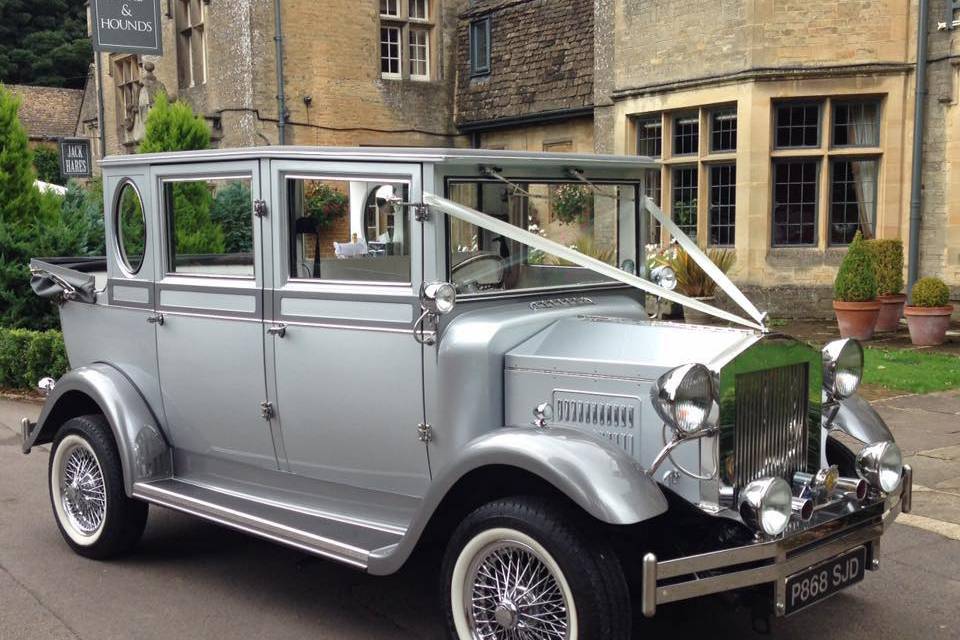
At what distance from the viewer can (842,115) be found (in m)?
14.0

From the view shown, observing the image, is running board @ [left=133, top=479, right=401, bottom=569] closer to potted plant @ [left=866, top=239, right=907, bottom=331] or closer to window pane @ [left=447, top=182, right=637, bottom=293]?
window pane @ [left=447, top=182, right=637, bottom=293]

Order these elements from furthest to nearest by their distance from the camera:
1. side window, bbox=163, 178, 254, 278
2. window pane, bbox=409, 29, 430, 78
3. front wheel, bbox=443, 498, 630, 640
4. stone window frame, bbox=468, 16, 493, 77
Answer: window pane, bbox=409, 29, 430, 78 → stone window frame, bbox=468, 16, 493, 77 → side window, bbox=163, 178, 254, 278 → front wheel, bbox=443, 498, 630, 640

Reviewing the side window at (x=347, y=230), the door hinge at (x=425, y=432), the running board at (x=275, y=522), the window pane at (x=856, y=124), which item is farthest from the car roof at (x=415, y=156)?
the window pane at (x=856, y=124)

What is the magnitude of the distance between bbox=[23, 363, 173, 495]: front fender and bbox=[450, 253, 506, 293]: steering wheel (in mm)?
1925

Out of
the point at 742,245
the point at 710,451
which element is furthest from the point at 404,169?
the point at 742,245

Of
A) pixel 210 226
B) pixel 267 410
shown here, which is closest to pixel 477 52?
pixel 210 226

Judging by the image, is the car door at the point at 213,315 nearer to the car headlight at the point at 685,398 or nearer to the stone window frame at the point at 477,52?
the car headlight at the point at 685,398

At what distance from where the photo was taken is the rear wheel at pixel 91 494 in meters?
5.07

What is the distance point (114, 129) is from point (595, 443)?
2439cm

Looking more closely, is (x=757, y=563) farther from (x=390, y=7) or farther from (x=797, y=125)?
(x=390, y=7)

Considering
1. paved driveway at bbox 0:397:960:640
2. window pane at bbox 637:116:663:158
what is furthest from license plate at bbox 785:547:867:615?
window pane at bbox 637:116:663:158

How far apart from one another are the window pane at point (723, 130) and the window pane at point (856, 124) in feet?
4.62

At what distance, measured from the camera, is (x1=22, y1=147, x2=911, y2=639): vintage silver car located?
347cm

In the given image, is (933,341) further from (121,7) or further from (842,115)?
(121,7)
